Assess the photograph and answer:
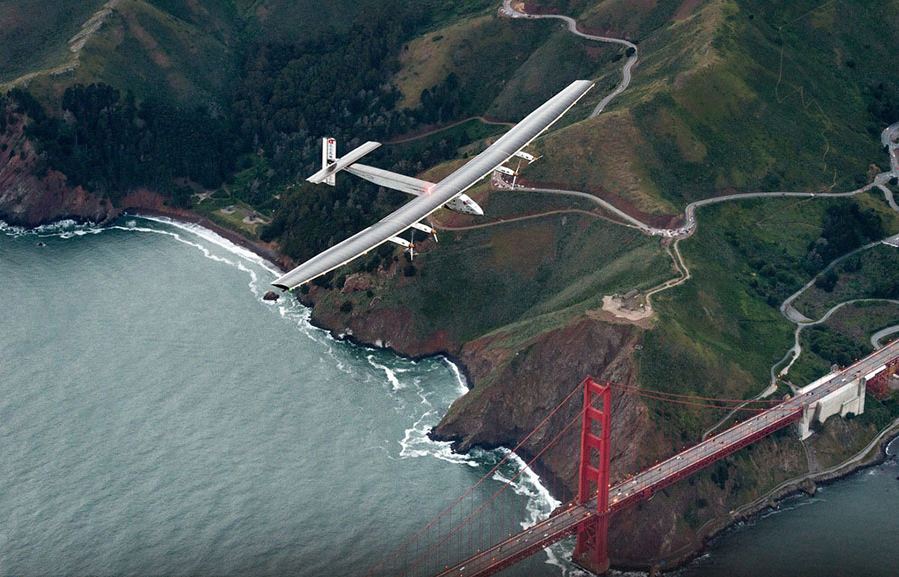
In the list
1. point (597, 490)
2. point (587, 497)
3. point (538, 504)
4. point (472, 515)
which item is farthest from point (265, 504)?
point (597, 490)

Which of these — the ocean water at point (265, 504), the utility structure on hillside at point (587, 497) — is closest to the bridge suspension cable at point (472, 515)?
the utility structure on hillside at point (587, 497)

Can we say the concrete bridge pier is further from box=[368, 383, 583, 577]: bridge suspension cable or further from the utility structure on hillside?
box=[368, 383, 583, 577]: bridge suspension cable

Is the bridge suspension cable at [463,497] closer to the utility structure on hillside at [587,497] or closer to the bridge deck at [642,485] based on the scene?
the utility structure on hillside at [587,497]

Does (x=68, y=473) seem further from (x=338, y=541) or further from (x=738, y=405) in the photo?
(x=738, y=405)

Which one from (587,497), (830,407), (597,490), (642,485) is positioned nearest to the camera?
(587,497)

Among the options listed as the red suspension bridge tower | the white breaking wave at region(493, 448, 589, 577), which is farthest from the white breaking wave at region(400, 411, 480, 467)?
the red suspension bridge tower

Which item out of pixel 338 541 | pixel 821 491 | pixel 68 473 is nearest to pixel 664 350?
pixel 821 491

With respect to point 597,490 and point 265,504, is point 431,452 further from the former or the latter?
point 597,490

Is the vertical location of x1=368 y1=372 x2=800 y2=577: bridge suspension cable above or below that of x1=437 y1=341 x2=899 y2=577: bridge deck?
above
